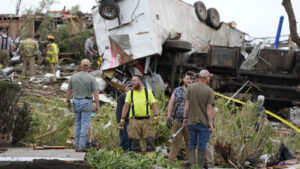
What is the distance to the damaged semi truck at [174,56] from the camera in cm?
1458

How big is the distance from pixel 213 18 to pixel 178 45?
3.49 meters

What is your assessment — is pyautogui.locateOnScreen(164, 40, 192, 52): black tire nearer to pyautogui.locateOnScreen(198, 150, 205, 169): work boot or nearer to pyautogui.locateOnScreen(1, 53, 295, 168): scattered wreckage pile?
pyautogui.locateOnScreen(1, 53, 295, 168): scattered wreckage pile

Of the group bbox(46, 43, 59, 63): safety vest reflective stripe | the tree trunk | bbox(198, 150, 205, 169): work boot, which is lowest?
bbox(198, 150, 205, 169): work boot

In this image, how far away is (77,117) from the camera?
8.11 metres

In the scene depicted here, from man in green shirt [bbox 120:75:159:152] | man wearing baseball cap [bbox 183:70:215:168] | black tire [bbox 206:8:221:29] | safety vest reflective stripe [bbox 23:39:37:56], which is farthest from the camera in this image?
black tire [bbox 206:8:221:29]

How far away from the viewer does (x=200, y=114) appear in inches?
273

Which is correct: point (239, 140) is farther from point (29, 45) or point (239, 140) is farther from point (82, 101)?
point (29, 45)

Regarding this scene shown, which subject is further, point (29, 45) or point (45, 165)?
point (29, 45)

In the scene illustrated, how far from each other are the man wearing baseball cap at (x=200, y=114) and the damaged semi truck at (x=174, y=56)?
7335mm

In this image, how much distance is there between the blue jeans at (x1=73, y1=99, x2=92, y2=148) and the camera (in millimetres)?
7965

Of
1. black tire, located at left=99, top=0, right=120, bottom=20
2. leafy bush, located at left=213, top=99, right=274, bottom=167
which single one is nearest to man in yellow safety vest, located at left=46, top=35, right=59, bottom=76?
black tire, located at left=99, top=0, right=120, bottom=20

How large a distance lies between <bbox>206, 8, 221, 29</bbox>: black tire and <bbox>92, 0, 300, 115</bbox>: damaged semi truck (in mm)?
965

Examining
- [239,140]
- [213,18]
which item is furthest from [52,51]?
[239,140]

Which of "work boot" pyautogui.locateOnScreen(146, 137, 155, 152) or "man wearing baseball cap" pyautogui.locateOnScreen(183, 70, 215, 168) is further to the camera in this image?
"work boot" pyautogui.locateOnScreen(146, 137, 155, 152)
